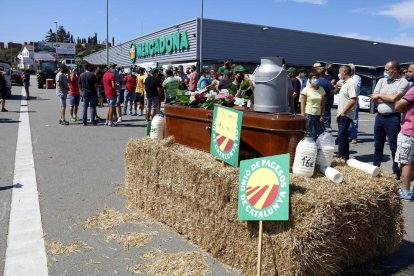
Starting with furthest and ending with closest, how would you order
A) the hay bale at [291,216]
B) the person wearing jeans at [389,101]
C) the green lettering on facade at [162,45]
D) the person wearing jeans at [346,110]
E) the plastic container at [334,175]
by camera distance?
1. the green lettering on facade at [162,45]
2. the person wearing jeans at [346,110]
3. the person wearing jeans at [389,101]
4. the plastic container at [334,175]
5. the hay bale at [291,216]

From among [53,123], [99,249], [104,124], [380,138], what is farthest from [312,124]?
[53,123]

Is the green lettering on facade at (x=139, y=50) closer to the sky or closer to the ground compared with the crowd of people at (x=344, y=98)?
closer to the sky

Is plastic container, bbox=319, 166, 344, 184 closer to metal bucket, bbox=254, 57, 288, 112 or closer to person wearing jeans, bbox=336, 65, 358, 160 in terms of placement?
metal bucket, bbox=254, 57, 288, 112

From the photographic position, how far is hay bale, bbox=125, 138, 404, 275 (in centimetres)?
275

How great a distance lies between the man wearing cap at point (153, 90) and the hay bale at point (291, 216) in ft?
25.3

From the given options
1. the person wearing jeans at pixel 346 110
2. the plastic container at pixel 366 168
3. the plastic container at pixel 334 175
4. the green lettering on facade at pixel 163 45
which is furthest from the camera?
the green lettering on facade at pixel 163 45

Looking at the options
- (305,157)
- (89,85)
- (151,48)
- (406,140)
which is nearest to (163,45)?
(151,48)

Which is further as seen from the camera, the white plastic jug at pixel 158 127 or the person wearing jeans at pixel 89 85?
the person wearing jeans at pixel 89 85

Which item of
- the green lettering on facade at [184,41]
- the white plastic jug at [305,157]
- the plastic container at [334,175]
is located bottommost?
the plastic container at [334,175]

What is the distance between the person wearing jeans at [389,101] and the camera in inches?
213

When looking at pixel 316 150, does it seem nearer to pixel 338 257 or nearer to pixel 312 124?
pixel 338 257

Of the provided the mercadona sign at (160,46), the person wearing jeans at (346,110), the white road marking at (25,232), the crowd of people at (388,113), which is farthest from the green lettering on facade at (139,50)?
the person wearing jeans at (346,110)

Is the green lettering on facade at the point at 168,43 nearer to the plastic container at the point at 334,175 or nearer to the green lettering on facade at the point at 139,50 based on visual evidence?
the green lettering on facade at the point at 139,50

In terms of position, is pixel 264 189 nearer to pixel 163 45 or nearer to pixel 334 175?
pixel 334 175
